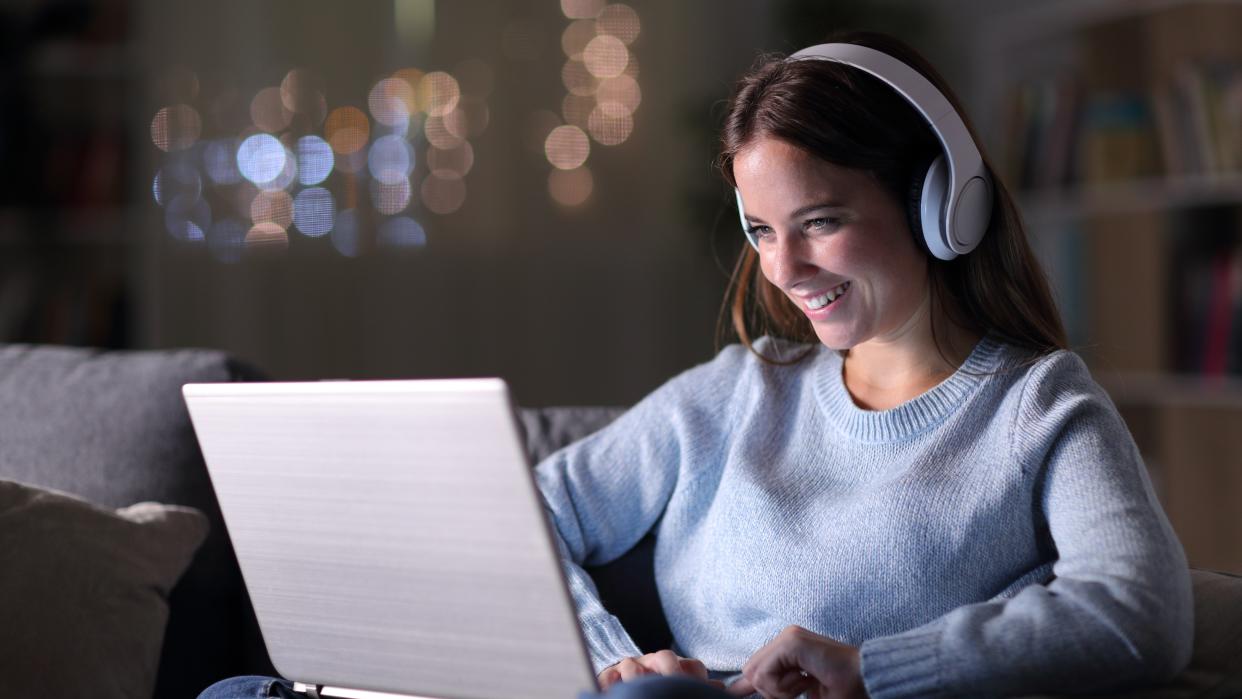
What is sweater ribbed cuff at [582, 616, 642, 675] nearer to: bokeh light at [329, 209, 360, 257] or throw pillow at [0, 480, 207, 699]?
throw pillow at [0, 480, 207, 699]

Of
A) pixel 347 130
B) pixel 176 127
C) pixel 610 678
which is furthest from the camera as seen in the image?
pixel 347 130

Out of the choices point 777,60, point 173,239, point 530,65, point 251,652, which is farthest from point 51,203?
point 777,60

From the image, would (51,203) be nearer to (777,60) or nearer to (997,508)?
(777,60)

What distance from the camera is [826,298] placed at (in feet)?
4.00

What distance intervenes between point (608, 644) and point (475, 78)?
279cm

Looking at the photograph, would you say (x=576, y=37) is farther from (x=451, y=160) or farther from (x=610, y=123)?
(x=451, y=160)

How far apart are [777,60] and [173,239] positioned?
273 centimetres

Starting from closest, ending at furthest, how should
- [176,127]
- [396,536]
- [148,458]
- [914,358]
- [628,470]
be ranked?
[396,536]
[914,358]
[628,470]
[148,458]
[176,127]

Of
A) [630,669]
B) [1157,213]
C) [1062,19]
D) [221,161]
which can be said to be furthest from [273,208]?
[630,669]

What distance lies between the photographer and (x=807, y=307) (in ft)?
4.05

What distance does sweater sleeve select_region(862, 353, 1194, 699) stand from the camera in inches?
37.6

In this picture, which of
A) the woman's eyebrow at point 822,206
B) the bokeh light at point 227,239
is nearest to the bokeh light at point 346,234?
the bokeh light at point 227,239

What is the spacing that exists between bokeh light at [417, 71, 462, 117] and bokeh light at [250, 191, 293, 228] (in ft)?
1.57

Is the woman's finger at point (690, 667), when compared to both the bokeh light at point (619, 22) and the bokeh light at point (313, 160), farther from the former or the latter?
the bokeh light at point (619, 22)
